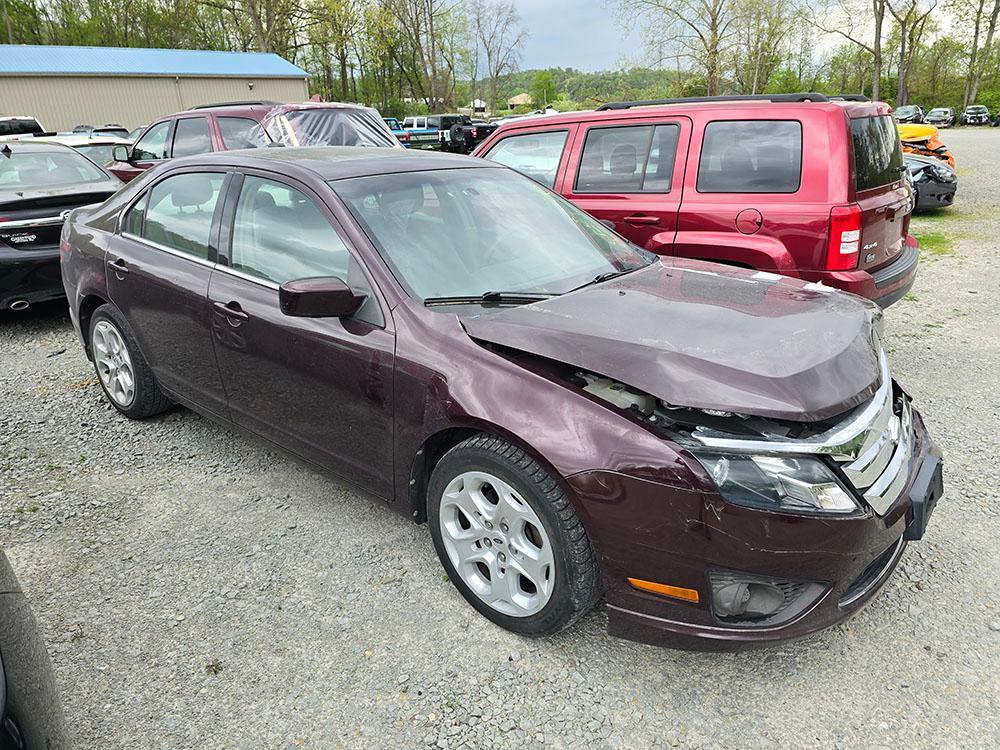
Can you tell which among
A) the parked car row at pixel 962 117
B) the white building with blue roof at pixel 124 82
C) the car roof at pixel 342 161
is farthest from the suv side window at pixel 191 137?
the parked car row at pixel 962 117

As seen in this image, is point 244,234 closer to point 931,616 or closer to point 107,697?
point 107,697

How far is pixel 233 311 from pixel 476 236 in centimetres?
117

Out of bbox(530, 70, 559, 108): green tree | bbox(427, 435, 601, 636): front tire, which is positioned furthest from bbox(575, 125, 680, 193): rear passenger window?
bbox(530, 70, 559, 108): green tree

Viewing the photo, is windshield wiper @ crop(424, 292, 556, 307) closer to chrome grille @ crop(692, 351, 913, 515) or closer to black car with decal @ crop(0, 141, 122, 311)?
chrome grille @ crop(692, 351, 913, 515)

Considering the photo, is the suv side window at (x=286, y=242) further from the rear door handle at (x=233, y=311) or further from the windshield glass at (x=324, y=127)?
the windshield glass at (x=324, y=127)

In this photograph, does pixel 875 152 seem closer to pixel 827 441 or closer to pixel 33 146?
pixel 827 441

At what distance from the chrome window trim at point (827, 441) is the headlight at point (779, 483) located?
1.1 inches

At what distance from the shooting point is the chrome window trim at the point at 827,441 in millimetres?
2119

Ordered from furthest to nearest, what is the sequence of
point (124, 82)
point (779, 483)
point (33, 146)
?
point (124, 82), point (33, 146), point (779, 483)

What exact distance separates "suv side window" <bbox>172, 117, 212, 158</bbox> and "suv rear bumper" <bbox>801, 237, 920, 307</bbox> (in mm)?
7337

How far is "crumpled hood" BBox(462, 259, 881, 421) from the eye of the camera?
2.15 metres

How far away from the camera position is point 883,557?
2.39 m

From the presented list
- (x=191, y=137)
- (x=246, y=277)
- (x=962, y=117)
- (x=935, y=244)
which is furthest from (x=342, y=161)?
(x=962, y=117)

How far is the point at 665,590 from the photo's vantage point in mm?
2230
